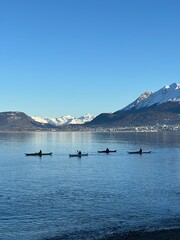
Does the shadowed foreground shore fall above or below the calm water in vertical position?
below

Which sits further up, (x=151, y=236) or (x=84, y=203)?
(x=84, y=203)

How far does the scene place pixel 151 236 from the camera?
48281mm

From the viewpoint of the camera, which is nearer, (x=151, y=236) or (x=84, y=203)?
(x=151, y=236)

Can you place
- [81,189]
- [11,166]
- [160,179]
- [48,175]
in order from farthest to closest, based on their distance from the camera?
1. [11,166]
2. [48,175]
3. [160,179]
4. [81,189]

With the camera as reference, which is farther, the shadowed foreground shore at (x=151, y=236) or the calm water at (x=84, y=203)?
the calm water at (x=84, y=203)

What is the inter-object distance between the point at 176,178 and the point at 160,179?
4415mm

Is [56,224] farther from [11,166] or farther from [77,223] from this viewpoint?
[11,166]

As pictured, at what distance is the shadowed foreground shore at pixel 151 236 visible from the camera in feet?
155

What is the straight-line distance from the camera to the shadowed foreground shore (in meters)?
47.3

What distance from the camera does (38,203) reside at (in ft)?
214

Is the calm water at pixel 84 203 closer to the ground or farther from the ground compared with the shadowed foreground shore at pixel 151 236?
farther from the ground

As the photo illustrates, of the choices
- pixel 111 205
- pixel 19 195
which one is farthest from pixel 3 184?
pixel 111 205

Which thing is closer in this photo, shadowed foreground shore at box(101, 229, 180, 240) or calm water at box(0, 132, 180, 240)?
shadowed foreground shore at box(101, 229, 180, 240)

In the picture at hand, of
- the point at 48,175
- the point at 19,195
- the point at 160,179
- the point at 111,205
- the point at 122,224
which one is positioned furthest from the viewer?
the point at 48,175
